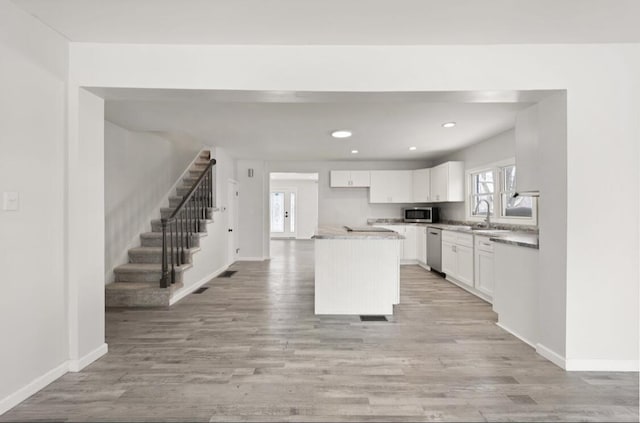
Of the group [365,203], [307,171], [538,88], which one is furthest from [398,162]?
[538,88]

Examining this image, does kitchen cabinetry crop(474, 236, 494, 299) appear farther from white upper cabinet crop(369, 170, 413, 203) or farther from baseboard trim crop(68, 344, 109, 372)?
baseboard trim crop(68, 344, 109, 372)

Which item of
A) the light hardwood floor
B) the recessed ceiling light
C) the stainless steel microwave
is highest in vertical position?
the recessed ceiling light

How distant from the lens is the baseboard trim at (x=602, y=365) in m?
2.28

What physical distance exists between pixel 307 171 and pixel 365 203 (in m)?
1.60

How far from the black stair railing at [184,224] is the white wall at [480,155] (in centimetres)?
463

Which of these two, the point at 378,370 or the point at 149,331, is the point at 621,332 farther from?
the point at 149,331

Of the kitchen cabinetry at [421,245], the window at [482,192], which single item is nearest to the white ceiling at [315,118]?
the window at [482,192]

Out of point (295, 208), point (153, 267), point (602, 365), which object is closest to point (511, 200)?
point (602, 365)

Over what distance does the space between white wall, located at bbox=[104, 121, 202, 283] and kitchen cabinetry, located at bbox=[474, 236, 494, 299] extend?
4.96m

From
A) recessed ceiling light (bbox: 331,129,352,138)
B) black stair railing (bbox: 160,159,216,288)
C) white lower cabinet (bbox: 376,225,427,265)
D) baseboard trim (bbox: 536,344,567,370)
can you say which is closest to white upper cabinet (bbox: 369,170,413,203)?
white lower cabinet (bbox: 376,225,427,265)

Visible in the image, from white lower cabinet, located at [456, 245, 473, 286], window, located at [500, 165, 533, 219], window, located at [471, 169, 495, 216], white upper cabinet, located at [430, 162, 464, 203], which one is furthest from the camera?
white upper cabinet, located at [430, 162, 464, 203]

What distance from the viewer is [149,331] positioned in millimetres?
2986

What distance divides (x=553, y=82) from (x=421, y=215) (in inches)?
184

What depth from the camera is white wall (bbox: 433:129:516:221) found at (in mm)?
4469
